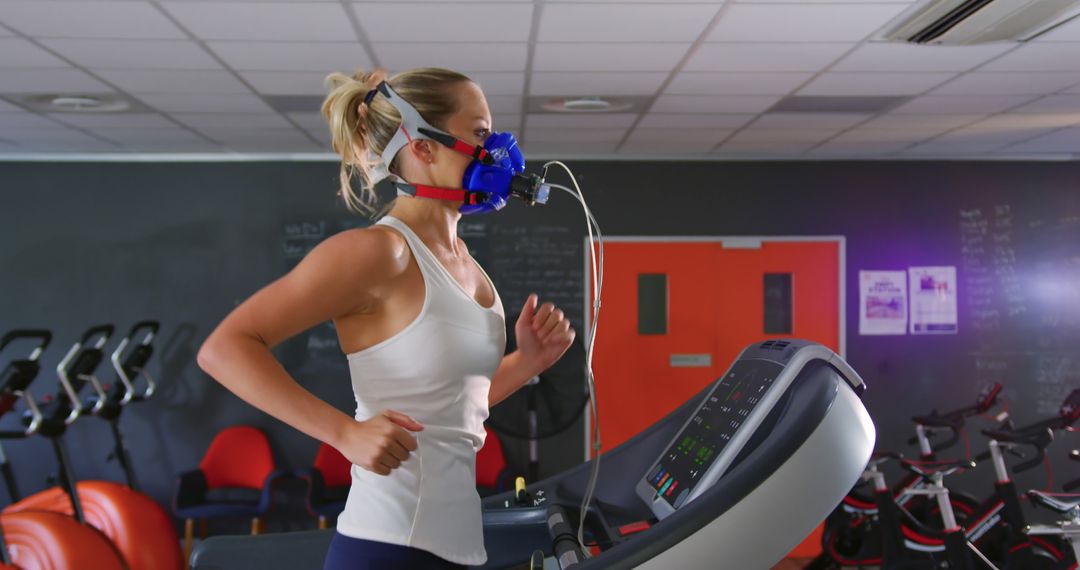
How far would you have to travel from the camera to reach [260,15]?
2.69 meters

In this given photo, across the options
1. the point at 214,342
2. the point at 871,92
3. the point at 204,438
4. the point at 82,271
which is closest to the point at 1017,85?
the point at 871,92

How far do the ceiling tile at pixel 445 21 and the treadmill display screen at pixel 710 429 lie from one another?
5.11 ft

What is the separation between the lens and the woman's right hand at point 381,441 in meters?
0.95

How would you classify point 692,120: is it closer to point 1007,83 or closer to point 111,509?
point 1007,83

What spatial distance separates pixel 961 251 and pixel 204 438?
4765 mm

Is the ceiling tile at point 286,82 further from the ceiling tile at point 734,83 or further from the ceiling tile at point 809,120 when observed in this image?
the ceiling tile at point 809,120

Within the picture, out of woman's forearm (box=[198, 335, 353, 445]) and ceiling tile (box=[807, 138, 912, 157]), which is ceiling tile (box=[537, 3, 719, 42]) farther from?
ceiling tile (box=[807, 138, 912, 157])

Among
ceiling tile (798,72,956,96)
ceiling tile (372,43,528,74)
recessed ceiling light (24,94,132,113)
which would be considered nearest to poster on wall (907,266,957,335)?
ceiling tile (798,72,956,96)

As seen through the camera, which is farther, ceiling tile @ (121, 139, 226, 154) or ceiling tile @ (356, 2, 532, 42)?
ceiling tile @ (121, 139, 226, 154)

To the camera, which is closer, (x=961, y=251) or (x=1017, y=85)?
(x=1017, y=85)

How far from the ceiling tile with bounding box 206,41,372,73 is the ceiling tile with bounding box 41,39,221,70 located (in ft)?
0.29

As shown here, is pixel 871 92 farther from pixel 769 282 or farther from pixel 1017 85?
pixel 769 282

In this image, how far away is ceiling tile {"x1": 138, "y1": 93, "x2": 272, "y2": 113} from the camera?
3.72 m

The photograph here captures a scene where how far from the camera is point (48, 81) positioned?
3.48 metres
